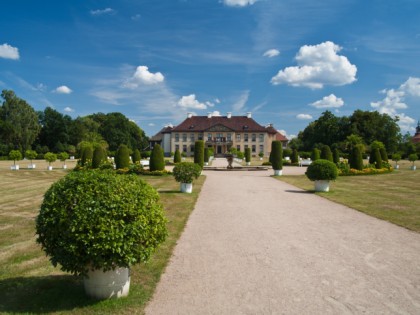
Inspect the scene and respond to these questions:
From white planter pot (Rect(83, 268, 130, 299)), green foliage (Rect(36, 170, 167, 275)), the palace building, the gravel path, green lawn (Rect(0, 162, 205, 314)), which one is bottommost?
green lawn (Rect(0, 162, 205, 314))

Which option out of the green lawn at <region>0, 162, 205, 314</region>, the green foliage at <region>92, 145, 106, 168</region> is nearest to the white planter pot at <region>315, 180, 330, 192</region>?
the green lawn at <region>0, 162, 205, 314</region>

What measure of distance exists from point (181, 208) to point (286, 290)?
664 centimetres

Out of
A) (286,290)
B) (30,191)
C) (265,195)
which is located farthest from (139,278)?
(30,191)

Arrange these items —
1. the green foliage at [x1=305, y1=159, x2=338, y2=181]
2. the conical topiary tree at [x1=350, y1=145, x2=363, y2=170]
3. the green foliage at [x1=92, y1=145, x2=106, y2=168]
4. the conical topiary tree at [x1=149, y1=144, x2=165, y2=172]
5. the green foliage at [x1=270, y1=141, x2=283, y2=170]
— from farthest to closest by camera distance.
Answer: the green foliage at [x1=270, y1=141, x2=283, y2=170] < the conical topiary tree at [x1=350, y1=145, x2=363, y2=170] < the green foliage at [x1=92, y1=145, x2=106, y2=168] < the conical topiary tree at [x1=149, y1=144, x2=165, y2=172] < the green foliage at [x1=305, y1=159, x2=338, y2=181]

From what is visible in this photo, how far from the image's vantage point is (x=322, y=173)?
1470 centimetres

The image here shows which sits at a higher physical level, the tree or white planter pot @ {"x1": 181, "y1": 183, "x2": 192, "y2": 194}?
the tree

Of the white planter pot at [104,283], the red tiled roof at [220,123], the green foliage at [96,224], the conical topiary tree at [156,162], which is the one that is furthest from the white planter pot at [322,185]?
the red tiled roof at [220,123]

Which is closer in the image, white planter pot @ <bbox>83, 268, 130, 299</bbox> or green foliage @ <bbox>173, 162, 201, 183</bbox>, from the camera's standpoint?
white planter pot @ <bbox>83, 268, 130, 299</bbox>

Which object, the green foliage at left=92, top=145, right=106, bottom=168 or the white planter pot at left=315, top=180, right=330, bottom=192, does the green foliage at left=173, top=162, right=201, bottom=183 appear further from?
the green foliage at left=92, top=145, right=106, bottom=168

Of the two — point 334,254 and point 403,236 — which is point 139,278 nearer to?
point 334,254

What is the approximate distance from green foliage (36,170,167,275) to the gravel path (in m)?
0.82

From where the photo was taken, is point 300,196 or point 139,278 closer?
point 139,278

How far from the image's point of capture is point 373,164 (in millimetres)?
27828

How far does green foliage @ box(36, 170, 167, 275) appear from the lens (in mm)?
3682
